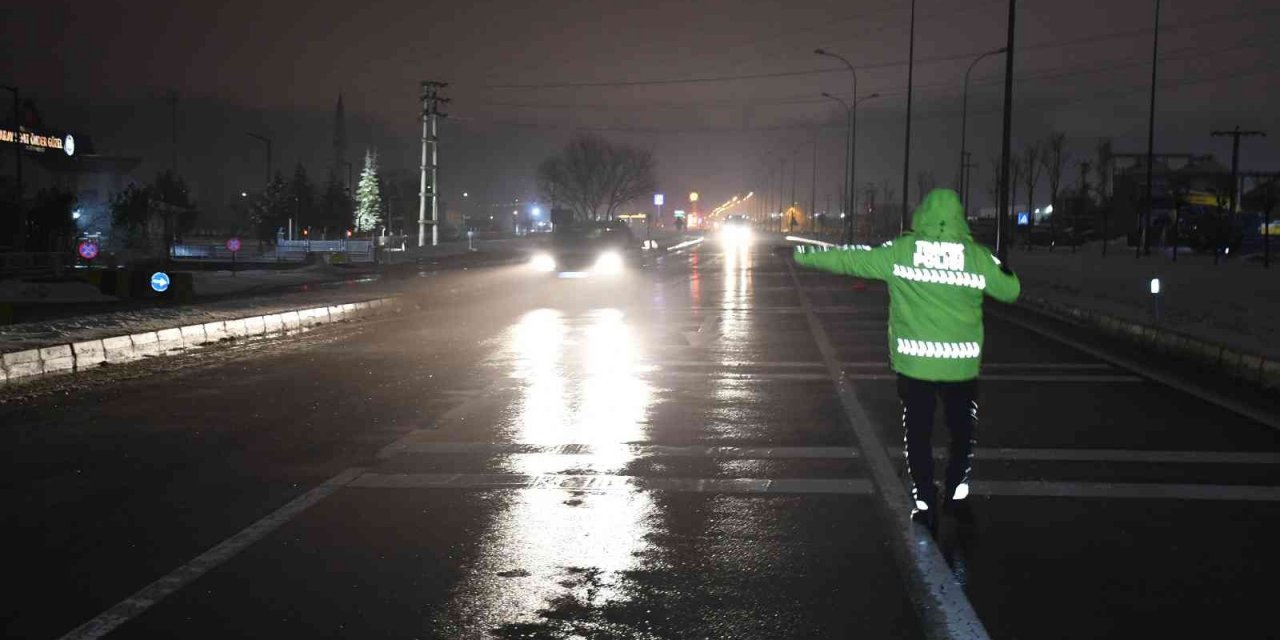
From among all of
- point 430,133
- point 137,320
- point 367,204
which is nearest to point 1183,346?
point 137,320

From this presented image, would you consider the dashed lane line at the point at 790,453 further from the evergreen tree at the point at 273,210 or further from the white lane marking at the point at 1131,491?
the evergreen tree at the point at 273,210

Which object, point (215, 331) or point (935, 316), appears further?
point (215, 331)

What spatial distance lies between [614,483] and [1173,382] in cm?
749

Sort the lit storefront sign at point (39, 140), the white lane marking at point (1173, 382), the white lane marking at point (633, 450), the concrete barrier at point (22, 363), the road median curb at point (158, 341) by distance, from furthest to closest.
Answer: the lit storefront sign at point (39, 140) < the road median curb at point (158, 341) < the concrete barrier at point (22, 363) < the white lane marking at point (1173, 382) < the white lane marking at point (633, 450)

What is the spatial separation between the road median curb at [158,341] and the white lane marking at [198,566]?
647 cm

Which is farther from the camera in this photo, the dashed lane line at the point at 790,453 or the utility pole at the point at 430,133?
the utility pole at the point at 430,133

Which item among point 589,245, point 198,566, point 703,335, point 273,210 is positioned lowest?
point 198,566

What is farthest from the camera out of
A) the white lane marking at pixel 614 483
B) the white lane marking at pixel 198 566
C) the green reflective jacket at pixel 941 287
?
the white lane marking at pixel 614 483

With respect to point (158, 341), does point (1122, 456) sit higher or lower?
lower

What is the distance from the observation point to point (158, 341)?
1381 cm

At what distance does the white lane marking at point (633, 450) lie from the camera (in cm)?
760

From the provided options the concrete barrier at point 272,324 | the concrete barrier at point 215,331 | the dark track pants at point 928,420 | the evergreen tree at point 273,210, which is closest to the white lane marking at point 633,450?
the dark track pants at point 928,420

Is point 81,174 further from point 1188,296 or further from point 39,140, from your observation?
point 1188,296

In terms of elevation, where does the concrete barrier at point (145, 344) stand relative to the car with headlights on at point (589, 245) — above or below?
below
